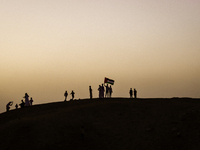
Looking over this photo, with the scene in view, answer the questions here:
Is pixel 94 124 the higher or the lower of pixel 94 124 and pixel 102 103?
the lower

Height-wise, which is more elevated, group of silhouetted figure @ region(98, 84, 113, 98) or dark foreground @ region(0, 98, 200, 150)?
group of silhouetted figure @ region(98, 84, 113, 98)

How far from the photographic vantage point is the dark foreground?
2316 centimetres

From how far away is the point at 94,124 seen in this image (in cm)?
2753

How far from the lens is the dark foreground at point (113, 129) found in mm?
23156

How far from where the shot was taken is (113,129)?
86.7 feet

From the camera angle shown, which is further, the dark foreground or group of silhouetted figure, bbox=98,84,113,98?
group of silhouetted figure, bbox=98,84,113,98

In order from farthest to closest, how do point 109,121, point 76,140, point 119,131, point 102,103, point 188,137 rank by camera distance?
1. point 102,103
2. point 109,121
3. point 119,131
4. point 76,140
5. point 188,137

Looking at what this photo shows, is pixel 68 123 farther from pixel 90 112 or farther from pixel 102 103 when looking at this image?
pixel 102 103

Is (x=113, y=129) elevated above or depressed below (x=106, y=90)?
below

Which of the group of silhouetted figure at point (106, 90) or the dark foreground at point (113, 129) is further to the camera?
the group of silhouetted figure at point (106, 90)

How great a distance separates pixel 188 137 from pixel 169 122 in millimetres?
3522

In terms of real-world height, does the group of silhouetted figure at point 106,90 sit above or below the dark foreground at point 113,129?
above

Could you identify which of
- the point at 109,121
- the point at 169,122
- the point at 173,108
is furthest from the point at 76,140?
the point at 173,108

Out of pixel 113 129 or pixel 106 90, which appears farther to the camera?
pixel 106 90
